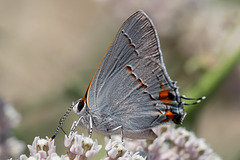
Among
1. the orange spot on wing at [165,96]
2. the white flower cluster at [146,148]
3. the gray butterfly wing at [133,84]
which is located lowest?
the white flower cluster at [146,148]

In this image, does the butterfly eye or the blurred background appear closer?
the butterfly eye

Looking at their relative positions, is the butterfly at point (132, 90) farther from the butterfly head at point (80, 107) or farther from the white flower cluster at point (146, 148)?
the white flower cluster at point (146, 148)

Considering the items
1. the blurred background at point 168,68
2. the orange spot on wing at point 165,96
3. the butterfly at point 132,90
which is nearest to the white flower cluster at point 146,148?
the butterfly at point 132,90

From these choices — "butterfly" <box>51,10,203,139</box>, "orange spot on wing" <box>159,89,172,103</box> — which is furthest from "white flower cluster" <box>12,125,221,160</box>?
"orange spot on wing" <box>159,89,172,103</box>

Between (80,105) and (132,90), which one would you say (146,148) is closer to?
(132,90)

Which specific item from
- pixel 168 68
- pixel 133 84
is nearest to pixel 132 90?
pixel 133 84

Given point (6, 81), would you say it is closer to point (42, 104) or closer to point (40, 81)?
point (40, 81)

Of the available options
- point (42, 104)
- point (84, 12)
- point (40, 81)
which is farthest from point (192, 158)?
point (84, 12)

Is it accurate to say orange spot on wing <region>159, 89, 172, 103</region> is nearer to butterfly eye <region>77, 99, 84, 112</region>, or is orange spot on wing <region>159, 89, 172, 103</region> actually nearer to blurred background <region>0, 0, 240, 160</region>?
butterfly eye <region>77, 99, 84, 112</region>
